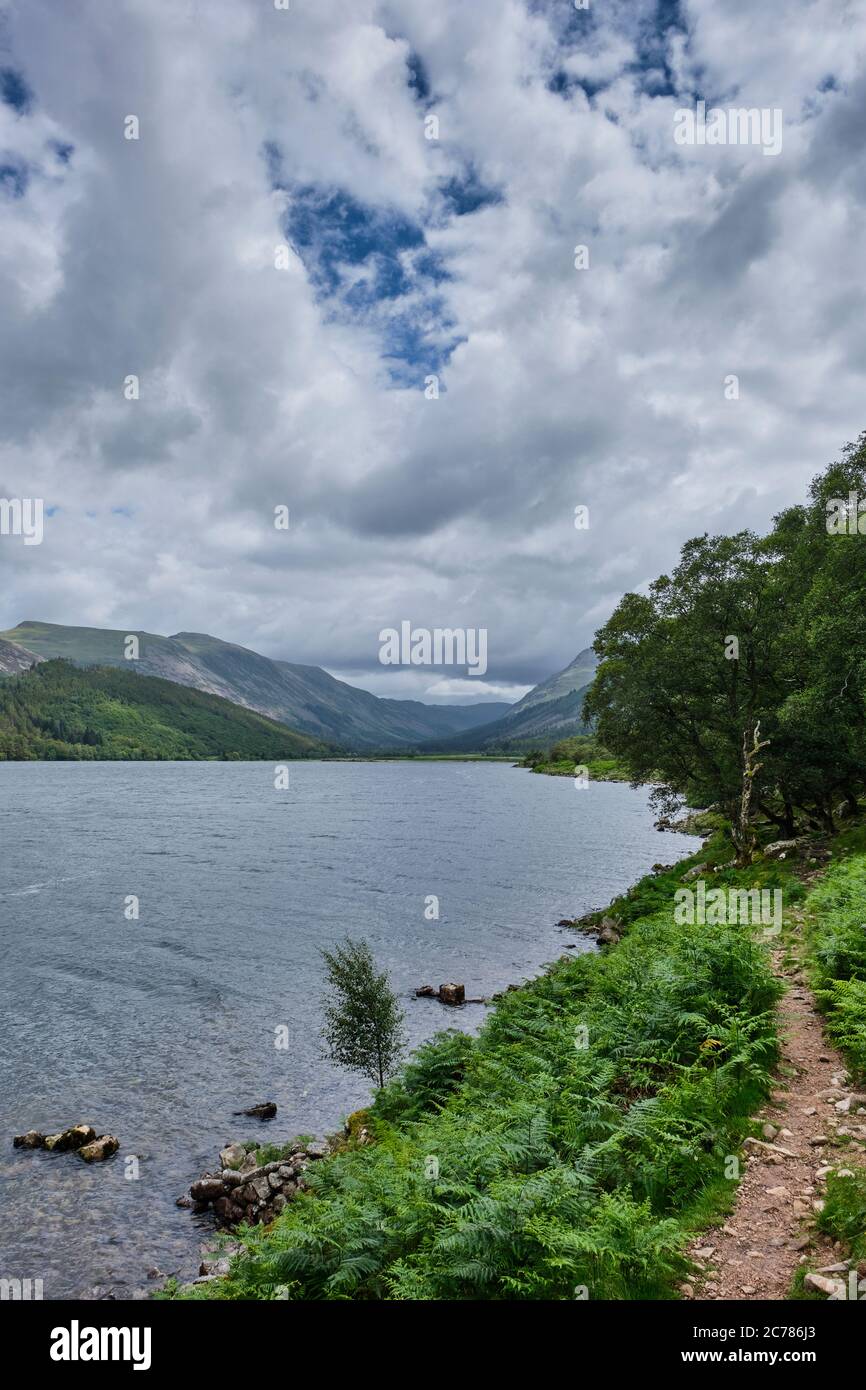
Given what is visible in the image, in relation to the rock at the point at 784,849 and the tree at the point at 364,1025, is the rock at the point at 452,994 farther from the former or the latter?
the rock at the point at 784,849

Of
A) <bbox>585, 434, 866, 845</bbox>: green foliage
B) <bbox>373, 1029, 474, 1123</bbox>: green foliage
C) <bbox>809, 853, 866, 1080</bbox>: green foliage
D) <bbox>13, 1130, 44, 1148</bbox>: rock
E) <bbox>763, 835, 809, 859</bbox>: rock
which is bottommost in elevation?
<bbox>13, 1130, 44, 1148</bbox>: rock

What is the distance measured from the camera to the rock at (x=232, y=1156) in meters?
20.2

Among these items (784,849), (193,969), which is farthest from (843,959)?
(193,969)

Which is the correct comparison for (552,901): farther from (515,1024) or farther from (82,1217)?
(82,1217)

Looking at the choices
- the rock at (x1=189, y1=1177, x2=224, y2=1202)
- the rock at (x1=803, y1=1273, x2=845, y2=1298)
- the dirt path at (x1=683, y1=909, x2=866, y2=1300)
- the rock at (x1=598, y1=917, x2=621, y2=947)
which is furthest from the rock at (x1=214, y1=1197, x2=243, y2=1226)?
the rock at (x1=598, y1=917, x2=621, y2=947)

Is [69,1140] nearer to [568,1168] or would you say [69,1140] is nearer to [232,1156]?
[232,1156]

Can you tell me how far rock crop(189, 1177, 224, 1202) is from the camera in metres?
19.0

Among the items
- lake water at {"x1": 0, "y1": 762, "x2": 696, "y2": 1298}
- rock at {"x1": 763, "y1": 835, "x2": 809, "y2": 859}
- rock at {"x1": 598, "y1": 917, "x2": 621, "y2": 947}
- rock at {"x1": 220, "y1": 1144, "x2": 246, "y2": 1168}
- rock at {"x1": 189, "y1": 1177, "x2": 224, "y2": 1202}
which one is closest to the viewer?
rock at {"x1": 189, "y1": 1177, "x2": 224, "y2": 1202}

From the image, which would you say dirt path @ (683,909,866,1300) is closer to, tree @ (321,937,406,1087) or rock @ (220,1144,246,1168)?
rock @ (220,1144,246,1168)

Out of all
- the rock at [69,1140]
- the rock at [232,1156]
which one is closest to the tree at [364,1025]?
the rock at [232,1156]

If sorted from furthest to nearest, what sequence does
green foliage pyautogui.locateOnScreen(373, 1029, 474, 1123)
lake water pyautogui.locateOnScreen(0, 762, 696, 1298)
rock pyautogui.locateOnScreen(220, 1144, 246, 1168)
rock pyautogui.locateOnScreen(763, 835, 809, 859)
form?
rock pyautogui.locateOnScreen(763, 835, 809, 859)
rock pyautogui.locateOnScreen(220, 1144, 246, 1168)
green foliage pyautogui.locateOnScreen(373, 1029, 474, 1123)
lake water pyautogui.locateOnScreen(0, 762, 696, 1298)

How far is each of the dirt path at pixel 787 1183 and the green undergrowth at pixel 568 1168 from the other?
290 mm

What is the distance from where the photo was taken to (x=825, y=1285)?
21.7 ft

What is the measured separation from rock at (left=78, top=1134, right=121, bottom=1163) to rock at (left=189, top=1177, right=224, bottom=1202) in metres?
3.97
